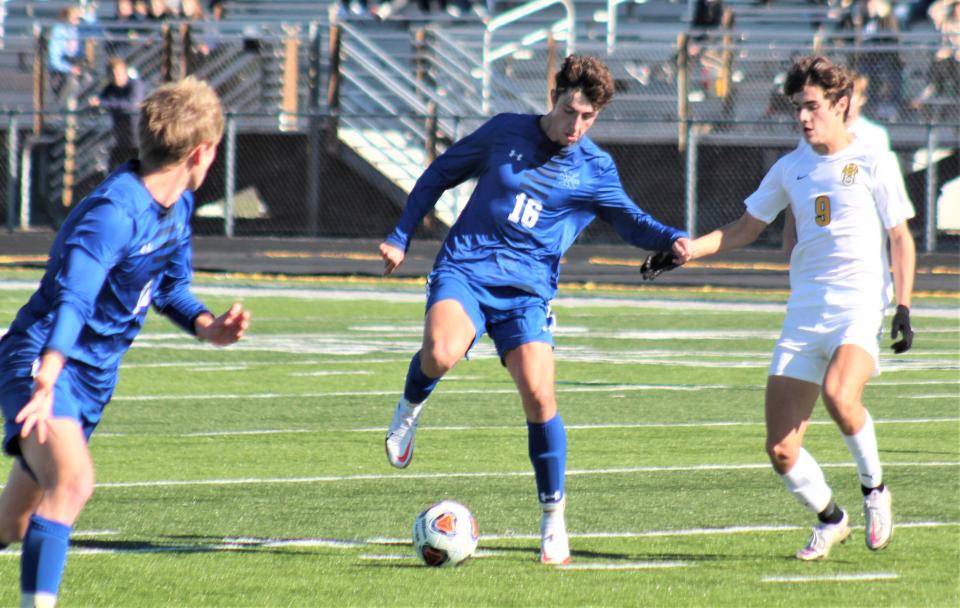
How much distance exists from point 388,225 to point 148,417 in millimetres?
16316

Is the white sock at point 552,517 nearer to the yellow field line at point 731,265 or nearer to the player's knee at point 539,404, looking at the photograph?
the player's knee at point 539,404

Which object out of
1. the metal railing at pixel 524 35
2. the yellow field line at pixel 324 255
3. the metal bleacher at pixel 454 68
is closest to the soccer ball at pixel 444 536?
the yellow field line at pixel 324 255

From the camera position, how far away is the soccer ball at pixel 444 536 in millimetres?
6789

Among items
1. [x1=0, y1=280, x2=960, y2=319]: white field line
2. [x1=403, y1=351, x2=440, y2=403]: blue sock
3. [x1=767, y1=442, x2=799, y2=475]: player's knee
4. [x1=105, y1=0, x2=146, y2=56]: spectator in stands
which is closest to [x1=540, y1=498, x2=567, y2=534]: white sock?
[x1=767, y1=442, x2=799, y2=475]: player's knee

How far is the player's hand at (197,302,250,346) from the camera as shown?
561cm

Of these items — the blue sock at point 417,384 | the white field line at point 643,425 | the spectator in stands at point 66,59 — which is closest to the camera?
the blue sock at point 417,384

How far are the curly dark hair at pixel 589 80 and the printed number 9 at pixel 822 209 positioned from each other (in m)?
0.95

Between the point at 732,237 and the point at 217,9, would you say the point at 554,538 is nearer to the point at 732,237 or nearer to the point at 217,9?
the point at 732,237

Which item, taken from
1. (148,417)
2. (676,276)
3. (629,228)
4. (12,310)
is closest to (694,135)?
(676,276)

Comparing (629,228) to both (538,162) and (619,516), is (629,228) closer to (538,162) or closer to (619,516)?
(538,162)

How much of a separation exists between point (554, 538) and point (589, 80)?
1.86 metres

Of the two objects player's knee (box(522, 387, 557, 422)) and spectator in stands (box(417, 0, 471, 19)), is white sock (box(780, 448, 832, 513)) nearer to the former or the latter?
player's knee (box(522, 387, 557, 422))

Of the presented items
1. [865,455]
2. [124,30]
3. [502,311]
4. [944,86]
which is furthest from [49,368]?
[124,30]

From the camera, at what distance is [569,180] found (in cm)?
764
